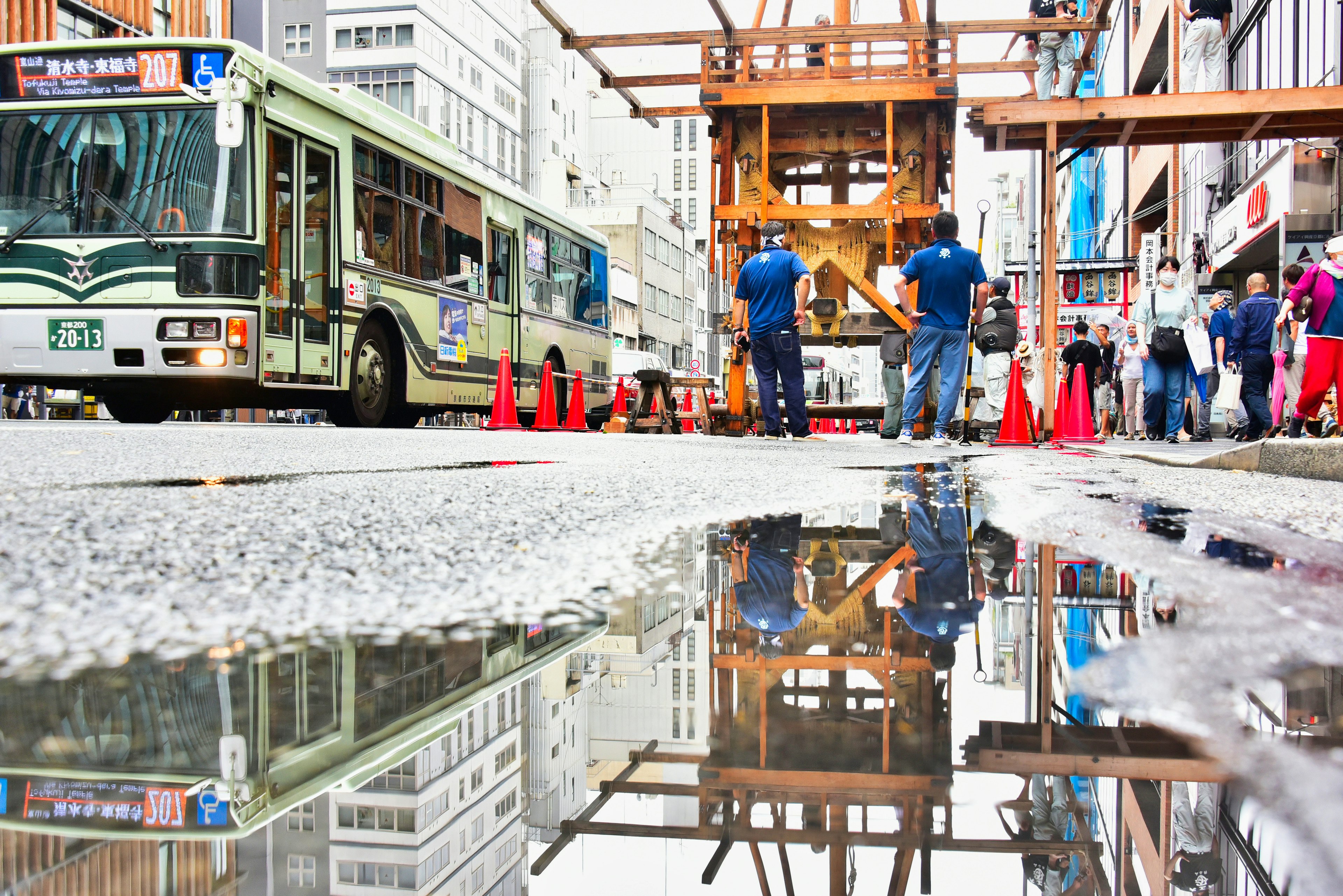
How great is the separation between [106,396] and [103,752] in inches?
465

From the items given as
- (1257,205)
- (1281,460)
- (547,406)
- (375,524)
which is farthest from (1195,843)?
(1257,205)

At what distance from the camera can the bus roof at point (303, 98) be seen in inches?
371

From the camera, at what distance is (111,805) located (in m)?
0.83

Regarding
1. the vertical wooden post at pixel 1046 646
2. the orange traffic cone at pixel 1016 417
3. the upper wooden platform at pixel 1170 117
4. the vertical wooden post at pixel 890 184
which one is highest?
the upper wooden platform at pixel 1170 117

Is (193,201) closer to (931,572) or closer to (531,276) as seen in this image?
(531,276)

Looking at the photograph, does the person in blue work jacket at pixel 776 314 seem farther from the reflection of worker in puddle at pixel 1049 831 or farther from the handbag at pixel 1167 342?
the reflection of worker in puddle at pixel 1049 831

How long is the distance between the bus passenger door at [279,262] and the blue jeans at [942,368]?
5549 mm

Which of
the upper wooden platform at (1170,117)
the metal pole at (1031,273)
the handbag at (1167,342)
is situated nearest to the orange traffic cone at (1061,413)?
the handbag at (1167,342)

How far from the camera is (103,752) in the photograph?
0.95 meters

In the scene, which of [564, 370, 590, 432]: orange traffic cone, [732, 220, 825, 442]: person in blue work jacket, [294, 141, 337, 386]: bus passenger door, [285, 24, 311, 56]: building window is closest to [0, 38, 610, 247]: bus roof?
[294, 141, 337, 386]: bus passenger door

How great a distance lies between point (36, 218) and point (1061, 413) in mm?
10906

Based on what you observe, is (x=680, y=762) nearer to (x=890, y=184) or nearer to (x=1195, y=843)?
(x=1195, y=843)

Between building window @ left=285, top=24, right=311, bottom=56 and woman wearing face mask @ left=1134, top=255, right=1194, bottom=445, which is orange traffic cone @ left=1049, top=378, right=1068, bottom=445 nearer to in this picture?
woman wearing face mask @ left=1134, top=255, right=1194, bottom=445

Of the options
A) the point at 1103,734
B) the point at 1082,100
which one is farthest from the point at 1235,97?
the point at 1103,734
